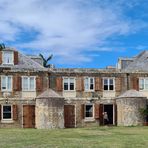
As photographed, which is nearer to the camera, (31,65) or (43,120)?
(43,120)

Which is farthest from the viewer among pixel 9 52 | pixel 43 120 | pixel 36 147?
pixel 9 52

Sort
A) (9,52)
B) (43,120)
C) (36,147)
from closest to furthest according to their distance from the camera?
(36,147), (43,120), (9,52)

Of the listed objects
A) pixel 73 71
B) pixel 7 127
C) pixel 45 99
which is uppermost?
pixel 73 71

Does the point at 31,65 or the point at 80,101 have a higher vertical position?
the point at 31,65

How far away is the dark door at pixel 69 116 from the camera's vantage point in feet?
168

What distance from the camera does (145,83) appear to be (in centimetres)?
5319

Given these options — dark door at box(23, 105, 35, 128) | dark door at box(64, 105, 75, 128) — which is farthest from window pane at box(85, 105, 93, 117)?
dark door at box(23, 105, 35, 128)

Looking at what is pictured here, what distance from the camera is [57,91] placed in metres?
51.7

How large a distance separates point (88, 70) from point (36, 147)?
28.9 m

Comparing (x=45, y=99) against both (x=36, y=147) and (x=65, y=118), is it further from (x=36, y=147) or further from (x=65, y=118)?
(x=36, y=147)

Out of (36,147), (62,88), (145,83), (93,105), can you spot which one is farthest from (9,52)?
(36,147)

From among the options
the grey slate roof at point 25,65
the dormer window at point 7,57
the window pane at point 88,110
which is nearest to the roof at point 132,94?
the window pane at point 88,110

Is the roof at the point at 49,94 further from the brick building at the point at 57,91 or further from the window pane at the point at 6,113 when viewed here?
the window pane at the point at 6,113

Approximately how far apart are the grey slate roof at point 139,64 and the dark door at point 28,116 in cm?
1197
